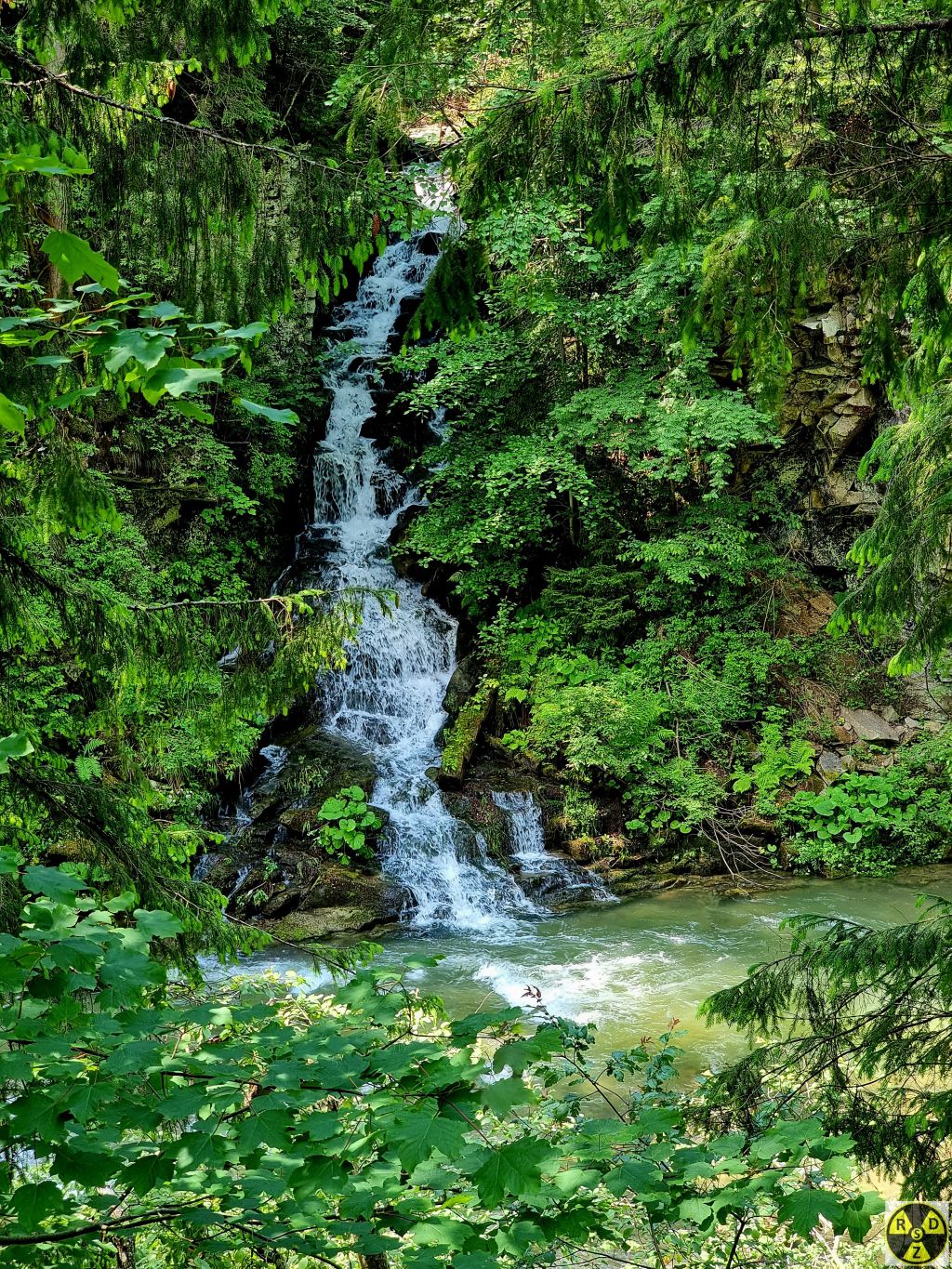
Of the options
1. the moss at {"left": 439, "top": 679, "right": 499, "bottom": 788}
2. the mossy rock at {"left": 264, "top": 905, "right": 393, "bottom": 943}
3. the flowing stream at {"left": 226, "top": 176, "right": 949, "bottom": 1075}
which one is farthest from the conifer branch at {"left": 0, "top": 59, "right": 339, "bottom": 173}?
the moss at {"left": 439, "top": 679, "right": 499, "bottom": 788}

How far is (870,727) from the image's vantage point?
433 inches

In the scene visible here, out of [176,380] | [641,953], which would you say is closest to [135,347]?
[176,380]

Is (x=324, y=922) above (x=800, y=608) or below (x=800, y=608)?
below

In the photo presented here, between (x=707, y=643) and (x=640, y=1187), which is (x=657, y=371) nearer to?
(x=707, y=643)

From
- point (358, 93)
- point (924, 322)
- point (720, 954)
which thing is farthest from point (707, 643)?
point (358, 93)

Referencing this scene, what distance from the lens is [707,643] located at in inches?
471

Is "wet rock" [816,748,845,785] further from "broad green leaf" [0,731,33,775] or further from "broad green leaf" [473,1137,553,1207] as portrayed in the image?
"broad green leaf" [0,731,33,775]

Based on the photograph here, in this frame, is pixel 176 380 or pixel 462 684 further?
pixel 462 684

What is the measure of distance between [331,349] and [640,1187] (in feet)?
47.6

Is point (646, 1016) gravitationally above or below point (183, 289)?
below

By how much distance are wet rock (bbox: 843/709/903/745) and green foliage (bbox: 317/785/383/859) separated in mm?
5785
